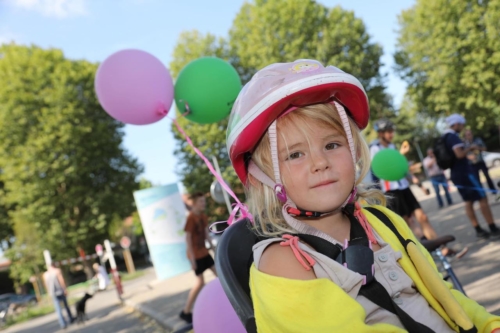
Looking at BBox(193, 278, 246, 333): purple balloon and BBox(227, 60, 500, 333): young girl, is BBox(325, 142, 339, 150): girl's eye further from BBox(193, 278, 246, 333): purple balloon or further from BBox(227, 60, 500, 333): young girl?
BBox(193, 278, 246, 333): purple balloon

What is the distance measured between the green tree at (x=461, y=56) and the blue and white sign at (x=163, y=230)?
63.3 feet

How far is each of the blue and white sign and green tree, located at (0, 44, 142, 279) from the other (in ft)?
49.4

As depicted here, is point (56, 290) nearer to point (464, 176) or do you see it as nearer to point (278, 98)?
point (464, 176)

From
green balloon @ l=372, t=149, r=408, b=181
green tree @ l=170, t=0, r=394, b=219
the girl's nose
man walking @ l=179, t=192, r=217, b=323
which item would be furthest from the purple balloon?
green tree @ l=170, t=0, r=394, b=219

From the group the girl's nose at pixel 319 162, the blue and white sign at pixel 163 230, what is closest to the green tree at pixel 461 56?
the blue and white sign at pixel 163 230

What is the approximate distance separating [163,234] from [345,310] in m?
12.2

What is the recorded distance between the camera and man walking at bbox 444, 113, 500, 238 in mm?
6094

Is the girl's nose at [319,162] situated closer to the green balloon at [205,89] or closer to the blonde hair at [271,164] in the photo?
the blonde hair at [271,164]

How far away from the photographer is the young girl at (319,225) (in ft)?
4.78

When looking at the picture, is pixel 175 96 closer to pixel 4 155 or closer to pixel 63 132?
pixel 63 132

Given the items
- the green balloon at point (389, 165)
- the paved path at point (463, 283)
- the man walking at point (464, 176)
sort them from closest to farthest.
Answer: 1. the paved path at point (463, 283)
2. the green balloon at point (389, 165)
3. the man walking at point (464, 176)

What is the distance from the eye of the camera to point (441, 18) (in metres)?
26.2

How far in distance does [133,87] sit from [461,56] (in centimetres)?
2523

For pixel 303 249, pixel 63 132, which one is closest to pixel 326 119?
pixel 303 249
